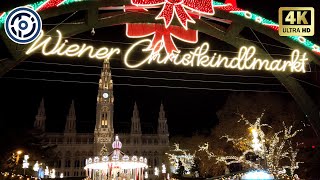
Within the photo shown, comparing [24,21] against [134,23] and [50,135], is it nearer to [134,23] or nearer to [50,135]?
[134,23]

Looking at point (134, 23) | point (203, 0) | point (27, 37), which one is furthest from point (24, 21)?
point (203, 0)

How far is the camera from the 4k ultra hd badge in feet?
30.1

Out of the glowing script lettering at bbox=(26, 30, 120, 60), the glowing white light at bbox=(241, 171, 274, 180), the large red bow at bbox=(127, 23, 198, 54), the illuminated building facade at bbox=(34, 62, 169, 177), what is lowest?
the glowing white light at bbox=(241, 171, 274, 180)

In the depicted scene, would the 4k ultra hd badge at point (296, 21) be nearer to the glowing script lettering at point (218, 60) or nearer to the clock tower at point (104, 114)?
the glowing script lettering at point (218, 60)

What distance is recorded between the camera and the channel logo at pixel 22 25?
7547 mm

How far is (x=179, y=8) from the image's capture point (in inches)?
349

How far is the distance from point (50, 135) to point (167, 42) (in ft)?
244

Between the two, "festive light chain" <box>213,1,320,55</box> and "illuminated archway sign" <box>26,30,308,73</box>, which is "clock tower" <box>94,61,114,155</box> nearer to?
"festive light chain" <box>213,1,320,55</box>

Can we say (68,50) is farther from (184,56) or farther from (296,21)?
(296,21)

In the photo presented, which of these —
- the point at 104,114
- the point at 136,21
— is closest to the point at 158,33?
the point at 136,21

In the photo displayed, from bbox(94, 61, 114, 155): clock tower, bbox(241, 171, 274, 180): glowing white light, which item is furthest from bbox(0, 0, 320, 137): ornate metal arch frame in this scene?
bbox(94, 61, 114, 155): clock tower

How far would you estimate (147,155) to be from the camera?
80.9 m

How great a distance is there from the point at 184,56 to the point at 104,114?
240ft

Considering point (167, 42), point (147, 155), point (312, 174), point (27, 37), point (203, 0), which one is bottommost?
point (312, 174)
